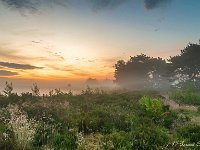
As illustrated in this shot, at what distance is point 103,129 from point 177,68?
49.3 m

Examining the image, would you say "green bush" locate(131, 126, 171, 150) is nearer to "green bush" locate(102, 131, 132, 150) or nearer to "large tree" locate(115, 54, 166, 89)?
A: "green bush" locate(102, 131, 132, 150)

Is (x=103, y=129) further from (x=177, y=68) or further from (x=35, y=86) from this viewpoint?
(x=177, y=68)

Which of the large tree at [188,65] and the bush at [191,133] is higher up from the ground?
the large tree at [188,65]

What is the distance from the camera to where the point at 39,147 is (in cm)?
983

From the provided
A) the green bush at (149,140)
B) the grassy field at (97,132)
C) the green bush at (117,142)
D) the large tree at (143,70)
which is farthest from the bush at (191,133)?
the large tree at (143,70)

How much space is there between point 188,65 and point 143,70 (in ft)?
73.5

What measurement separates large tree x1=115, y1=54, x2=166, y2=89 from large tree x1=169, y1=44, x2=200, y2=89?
15.0 m

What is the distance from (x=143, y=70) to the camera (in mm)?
78188

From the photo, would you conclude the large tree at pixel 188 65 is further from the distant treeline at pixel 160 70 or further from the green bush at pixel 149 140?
the green bush at pixel 149 140

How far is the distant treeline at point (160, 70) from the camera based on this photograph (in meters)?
56.1

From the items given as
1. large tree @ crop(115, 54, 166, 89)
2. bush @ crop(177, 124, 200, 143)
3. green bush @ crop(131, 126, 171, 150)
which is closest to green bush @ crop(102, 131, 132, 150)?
green bush @ crop(131, 126, 171, 150)

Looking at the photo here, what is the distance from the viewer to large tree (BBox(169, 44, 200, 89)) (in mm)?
55406

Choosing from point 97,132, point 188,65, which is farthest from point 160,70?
point 97,132

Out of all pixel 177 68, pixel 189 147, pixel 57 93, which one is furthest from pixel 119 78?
pixel 189 147
